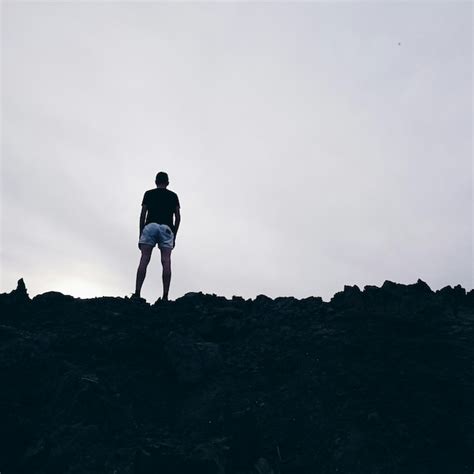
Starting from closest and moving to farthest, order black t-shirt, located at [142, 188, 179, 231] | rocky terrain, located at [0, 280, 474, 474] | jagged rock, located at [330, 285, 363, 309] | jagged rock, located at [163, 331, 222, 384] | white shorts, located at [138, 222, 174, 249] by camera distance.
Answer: rocky terrain, located at [0, 280, 474, 474], jagged rock, located at [163, 331, 222, 384], jagged rock, located at [330, 285, 363, 309], white shorts, located at [138, 222, 174, 249], black t-shirt, located at [142, 188, 179, 231]

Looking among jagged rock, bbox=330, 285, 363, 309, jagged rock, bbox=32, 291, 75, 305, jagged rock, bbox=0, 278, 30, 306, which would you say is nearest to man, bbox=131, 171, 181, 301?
jagged rock, bbox=32, 291, 75, 305

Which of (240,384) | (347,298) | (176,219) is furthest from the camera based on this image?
(176,219)

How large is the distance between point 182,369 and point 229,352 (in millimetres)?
824

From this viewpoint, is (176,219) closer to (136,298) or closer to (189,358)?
(136,298)

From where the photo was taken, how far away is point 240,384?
7855 mm

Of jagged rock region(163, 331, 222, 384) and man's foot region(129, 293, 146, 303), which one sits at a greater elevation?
man's foot region(129, 293, 146, 303)

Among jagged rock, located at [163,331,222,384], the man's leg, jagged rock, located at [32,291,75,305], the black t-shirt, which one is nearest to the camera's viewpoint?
jagged rock, located at [163,331,222,384]

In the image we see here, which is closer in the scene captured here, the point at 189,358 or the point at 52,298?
the point at 189,358

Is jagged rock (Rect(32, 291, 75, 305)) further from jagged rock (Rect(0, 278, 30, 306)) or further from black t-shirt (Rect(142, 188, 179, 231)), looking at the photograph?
black t-shirt (Rect(142, 188, 179, 231))

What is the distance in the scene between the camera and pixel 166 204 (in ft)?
33.7

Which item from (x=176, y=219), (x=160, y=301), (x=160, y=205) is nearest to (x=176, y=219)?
(x=176, y=219)

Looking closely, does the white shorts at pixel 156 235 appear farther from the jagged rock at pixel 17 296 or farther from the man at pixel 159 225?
the jagged rock at pixel 17 296

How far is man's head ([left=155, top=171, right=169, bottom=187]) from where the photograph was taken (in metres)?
10.4

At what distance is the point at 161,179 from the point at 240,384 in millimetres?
4276
